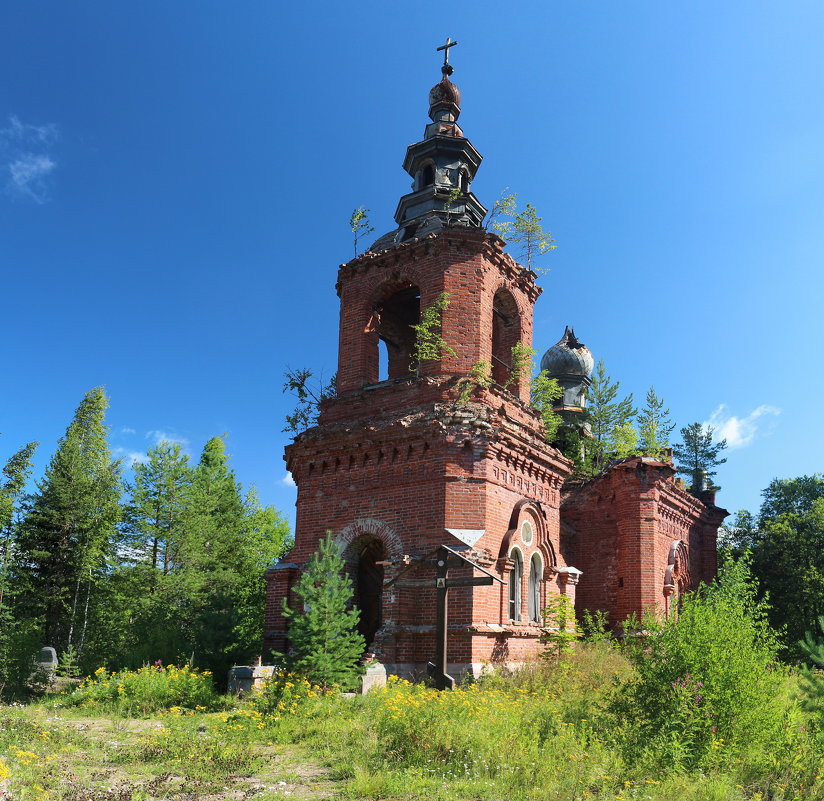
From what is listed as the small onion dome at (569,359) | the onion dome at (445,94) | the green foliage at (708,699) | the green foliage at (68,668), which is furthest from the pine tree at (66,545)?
the green foliage at (708,699)

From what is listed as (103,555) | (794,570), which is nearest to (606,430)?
(794,570)

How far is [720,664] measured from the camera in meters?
8.19

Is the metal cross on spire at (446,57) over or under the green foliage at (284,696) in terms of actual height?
over

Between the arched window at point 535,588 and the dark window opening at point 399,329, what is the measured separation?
5.51 meters

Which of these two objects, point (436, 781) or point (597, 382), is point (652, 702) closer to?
point (436, 781)

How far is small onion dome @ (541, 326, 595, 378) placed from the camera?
33.3m

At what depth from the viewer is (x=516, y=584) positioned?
14.7m

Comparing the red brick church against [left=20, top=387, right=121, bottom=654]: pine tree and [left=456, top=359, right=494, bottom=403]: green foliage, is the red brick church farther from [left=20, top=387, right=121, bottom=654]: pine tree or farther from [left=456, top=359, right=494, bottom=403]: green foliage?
[left=20, top=387, right=121, bottom=654]: pine tree

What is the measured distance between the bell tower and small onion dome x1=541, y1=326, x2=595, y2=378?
16.4 m

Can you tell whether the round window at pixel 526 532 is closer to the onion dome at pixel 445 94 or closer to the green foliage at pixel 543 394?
the green foliage at pixel 543 394

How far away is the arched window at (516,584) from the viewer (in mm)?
14547

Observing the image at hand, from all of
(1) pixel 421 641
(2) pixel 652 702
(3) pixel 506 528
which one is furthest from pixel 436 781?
(3) pixel 506 528

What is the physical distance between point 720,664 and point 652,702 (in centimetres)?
93

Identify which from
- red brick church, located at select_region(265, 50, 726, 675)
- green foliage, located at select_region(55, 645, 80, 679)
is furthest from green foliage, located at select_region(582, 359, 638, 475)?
green foliage, located at select_region(55, 645, 80, 679)
